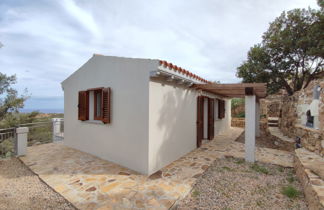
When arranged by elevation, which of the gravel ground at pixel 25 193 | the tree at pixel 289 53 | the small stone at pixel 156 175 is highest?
the tree at pixel 289 53

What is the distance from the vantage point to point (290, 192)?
3.50 metres

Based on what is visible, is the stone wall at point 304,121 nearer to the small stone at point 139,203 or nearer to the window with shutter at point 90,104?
the small stone at point 139,203

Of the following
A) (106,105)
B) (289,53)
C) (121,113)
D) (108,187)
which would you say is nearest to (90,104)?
(106,105)

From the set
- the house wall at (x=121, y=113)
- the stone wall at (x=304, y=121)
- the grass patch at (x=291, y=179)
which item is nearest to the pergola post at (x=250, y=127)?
the grass patch at (x=291, y=179)

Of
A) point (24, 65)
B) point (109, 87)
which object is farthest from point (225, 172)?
point (24, 65)

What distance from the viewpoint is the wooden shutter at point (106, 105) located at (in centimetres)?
516

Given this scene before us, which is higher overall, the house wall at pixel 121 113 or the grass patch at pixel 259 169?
the house wall at pixel 121 113

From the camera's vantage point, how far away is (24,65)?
9812 millimetres

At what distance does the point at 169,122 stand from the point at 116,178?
2345mm

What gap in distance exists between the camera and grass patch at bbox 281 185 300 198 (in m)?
3.42

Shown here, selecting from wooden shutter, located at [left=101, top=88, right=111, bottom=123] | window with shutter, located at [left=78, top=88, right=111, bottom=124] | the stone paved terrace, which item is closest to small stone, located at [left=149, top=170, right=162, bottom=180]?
the stone paved terrace

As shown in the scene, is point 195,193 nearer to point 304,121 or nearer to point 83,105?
point 83,105

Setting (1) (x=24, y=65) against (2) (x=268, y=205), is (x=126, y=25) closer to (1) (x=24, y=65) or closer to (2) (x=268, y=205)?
(1) (x=24, y=65)

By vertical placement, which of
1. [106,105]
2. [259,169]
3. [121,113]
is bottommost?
[259,169]
